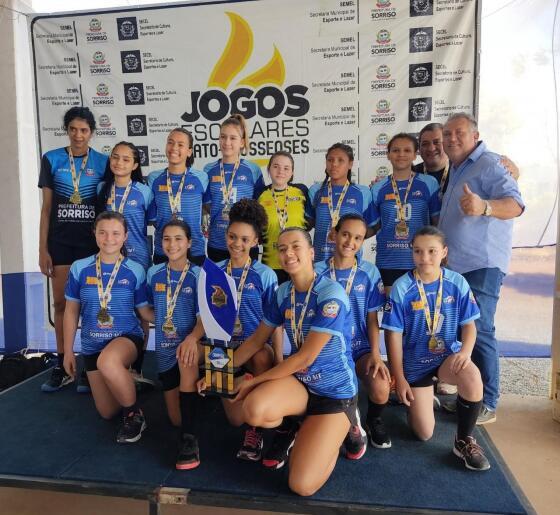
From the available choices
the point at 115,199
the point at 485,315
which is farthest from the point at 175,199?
the point at 485,315

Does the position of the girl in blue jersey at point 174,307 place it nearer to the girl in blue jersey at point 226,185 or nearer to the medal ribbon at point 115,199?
the girl in blue jersey at point 226,185

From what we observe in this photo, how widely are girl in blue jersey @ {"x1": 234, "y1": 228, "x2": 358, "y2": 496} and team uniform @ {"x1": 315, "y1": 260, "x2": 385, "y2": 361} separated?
341 millimetres

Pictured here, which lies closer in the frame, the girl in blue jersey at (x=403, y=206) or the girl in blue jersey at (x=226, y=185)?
the girl in blue jersey at (x=403, y=206)

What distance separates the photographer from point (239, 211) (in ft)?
8.69

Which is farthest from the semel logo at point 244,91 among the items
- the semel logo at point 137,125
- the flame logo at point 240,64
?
the semel logo at point 137,125

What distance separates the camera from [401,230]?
3010mm

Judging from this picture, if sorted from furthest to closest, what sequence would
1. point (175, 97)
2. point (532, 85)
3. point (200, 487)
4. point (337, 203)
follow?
1. point (175, 97)
2. point (532, 85)
3. point (337, 203)
4. point (200, 487)

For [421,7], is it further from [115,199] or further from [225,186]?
[115,199]

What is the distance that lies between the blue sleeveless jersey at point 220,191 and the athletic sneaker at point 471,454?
5.93 feet

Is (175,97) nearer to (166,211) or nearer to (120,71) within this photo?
(120,71)

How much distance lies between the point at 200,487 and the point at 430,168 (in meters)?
2.49

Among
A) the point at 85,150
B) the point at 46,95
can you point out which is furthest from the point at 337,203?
the point at 46,95

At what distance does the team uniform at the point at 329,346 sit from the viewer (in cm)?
209

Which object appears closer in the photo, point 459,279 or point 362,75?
point 459,279
